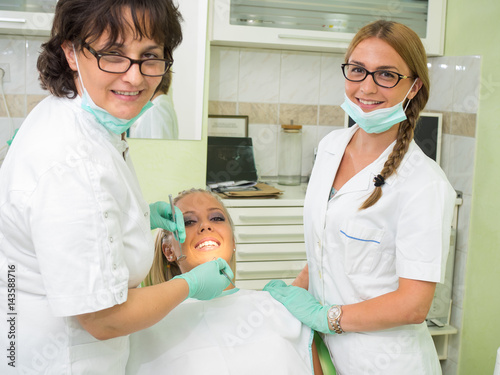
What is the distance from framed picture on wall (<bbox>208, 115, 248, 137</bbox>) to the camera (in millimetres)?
3240

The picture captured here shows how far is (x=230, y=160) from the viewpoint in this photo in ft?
10.2

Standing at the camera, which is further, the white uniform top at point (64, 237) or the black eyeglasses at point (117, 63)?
the black eyeglasses at point (117, 63)

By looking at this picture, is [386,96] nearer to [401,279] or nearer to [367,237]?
[367,237]

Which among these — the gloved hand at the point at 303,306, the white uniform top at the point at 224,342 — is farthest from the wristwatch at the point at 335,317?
the white uniform top at the point at 224,342

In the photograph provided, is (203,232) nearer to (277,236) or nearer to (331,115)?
(277,236)

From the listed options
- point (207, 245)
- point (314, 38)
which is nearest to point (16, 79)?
point (314, 38)

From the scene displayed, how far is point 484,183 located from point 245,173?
1297 millimetres

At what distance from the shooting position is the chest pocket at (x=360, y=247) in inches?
54.9

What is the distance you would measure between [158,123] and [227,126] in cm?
61

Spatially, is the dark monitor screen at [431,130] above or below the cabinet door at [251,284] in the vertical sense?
above

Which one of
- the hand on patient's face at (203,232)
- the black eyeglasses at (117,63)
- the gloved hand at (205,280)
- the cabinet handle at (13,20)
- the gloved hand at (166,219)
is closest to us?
the black eyeglasses at (117,63)

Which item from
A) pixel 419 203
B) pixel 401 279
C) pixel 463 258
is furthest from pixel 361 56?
pixel 463 258

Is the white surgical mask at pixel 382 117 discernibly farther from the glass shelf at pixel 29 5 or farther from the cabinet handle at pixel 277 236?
the glass shelf at pixel 29 5

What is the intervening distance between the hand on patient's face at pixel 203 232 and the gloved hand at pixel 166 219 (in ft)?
0.57
